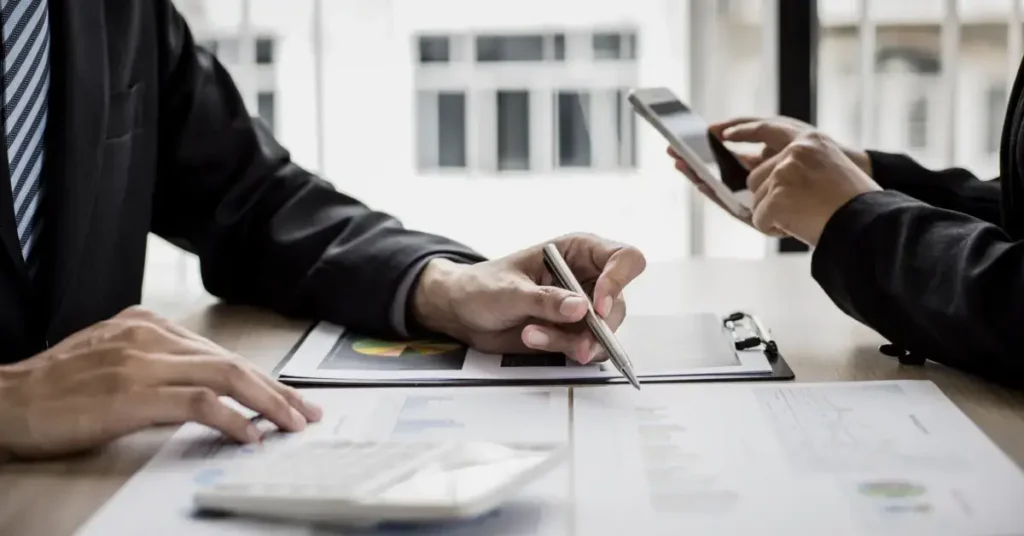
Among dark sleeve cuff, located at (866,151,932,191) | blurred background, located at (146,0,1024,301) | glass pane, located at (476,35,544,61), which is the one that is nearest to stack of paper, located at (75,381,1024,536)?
dark sleeve cuff, located at (866,151,932,191)

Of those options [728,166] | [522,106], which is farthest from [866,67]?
[728,166]

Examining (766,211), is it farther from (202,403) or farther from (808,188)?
(202,403)

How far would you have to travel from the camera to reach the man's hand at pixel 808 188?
3.01 ft

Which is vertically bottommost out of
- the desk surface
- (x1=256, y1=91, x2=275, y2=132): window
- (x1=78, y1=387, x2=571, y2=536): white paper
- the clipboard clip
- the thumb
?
the desk surface

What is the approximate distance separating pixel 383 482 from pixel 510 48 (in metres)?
2.35

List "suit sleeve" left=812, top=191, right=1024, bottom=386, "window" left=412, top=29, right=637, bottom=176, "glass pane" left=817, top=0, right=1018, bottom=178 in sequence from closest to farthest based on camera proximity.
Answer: "suit sleeve" left=812, top=191, right=1024, bottom=386 → "glass pane" left=817, top=0, right=1018, bottom=178 → "window" left=412, top=29, right=637, bottom=176

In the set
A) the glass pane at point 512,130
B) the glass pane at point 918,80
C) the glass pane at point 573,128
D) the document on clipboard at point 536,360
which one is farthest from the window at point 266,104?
the document on clipboard at point 536,360

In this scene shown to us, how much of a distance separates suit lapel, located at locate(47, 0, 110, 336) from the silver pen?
15.5 inches

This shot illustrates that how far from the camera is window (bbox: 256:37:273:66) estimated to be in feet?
8.27

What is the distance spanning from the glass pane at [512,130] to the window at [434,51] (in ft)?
0.55

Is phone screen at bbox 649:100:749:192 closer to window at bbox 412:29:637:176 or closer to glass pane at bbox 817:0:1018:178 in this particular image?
glass pane at bbox 817:0:1018:178

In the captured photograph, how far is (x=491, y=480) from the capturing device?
0.56 m

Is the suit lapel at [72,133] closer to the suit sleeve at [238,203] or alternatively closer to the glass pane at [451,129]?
the suit sleeve at [238,203]

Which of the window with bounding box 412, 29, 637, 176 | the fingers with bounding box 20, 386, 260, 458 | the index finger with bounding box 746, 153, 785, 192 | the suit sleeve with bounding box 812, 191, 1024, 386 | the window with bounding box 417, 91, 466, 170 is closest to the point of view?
the fingers with bounding box 20, 386, 260, 458
